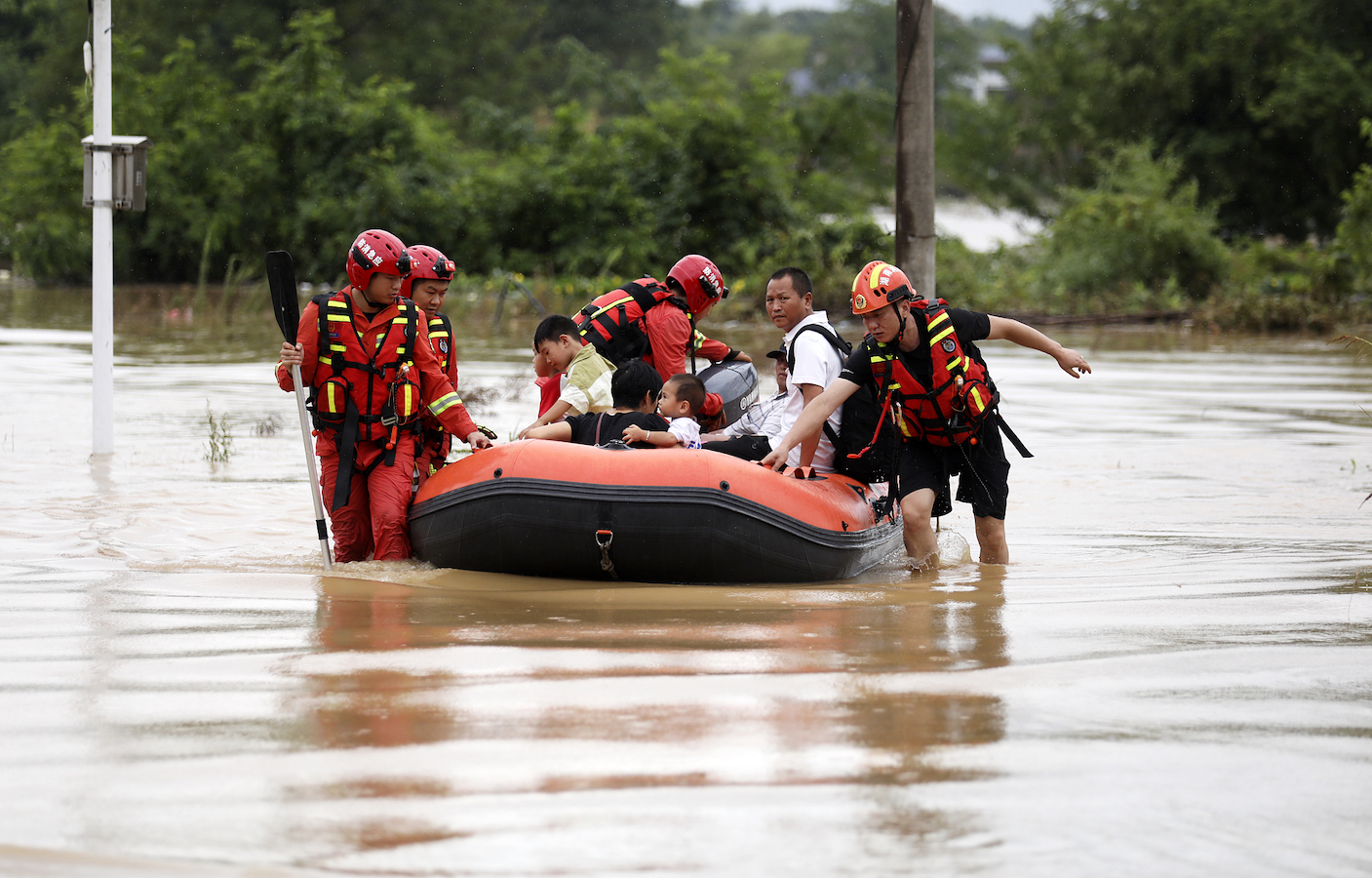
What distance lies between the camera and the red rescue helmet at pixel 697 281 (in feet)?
23.7

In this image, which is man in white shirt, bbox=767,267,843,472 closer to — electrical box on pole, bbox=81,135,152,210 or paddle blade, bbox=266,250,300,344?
paddle blade, bbox=266,250,300,344

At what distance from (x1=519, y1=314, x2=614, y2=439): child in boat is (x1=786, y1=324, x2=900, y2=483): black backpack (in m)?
0.88

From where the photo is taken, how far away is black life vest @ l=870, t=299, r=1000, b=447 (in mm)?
6367

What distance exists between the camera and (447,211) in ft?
100

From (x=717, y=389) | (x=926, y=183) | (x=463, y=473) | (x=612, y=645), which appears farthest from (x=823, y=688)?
(x=926, y=183)

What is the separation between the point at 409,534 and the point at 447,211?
24.9 meters

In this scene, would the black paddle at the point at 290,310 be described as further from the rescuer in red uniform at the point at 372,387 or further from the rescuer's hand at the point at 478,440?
the rescuer's hand at the point at 478,440

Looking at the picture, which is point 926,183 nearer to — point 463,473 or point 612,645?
point 463,473

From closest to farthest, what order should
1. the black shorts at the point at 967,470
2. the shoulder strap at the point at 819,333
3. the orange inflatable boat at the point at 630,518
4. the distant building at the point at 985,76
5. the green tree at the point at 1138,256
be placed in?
1. the orange inflatable boat at the point at 630,518
2. the shoulder strap at the point at 819,333
3. the black shorts at the point at 967,470
4. the green tree at the point at 1138,256
5. the distant building at the point at 985,76

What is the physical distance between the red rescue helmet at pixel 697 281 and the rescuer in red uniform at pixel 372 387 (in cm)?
137

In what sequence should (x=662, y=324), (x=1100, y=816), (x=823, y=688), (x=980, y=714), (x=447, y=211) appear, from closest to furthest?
(x=1100, y=816) → (x=980, y=714) → (x=823, y=688) → (x=662, y=324) → (x=447, y=211)

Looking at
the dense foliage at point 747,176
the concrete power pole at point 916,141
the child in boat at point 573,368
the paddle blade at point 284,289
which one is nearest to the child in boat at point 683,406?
the child in boat at point 573,368

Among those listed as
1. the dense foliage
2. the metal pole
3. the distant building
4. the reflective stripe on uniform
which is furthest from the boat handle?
the distant building

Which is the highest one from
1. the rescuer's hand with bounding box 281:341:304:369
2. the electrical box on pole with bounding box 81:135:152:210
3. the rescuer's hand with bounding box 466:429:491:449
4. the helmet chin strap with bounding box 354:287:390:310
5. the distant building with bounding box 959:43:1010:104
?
the distant building with bounding box 959:43:1010:104
